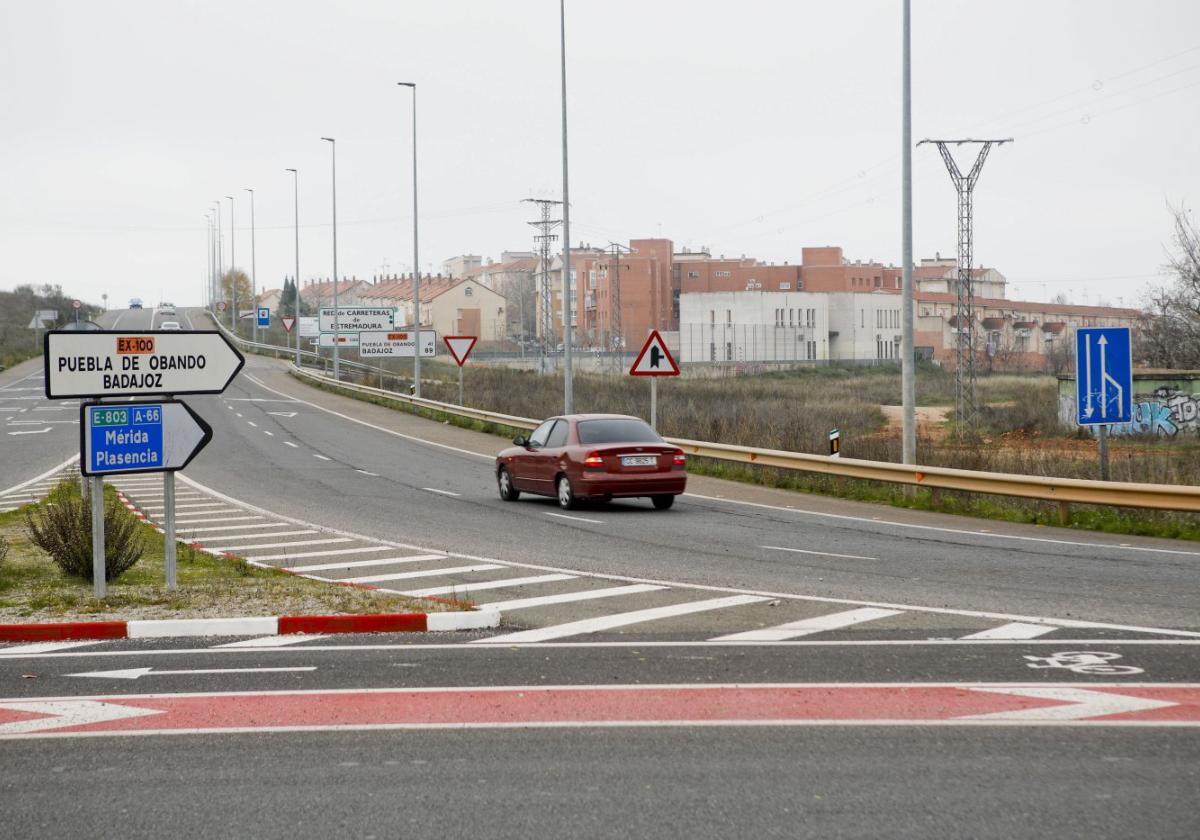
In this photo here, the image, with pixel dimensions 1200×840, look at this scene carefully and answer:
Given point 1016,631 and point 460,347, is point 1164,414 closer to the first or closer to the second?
point 460,347

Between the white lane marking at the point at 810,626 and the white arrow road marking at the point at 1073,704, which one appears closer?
the white arrow road marking at the point at 1073,704

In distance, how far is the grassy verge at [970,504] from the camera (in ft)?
59.2

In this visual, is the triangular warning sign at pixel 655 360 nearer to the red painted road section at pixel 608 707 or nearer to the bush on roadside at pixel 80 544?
the bush on roadside at pixel 80 544

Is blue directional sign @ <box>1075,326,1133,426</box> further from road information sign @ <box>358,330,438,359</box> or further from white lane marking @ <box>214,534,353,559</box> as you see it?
road information sign @ <box>358,330,438,359</box>

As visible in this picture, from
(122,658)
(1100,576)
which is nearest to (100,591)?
(122,658)

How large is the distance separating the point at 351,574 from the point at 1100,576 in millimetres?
7557

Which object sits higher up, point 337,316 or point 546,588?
point 337,316

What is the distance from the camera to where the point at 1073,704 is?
738 cm

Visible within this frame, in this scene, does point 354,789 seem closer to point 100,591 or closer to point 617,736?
point 617,736

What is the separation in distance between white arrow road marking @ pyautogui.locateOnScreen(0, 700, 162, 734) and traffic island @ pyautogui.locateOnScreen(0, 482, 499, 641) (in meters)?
2.43

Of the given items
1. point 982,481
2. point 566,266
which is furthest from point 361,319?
point 982,481

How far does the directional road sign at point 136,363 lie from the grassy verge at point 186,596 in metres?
1.76

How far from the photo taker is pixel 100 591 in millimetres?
11438

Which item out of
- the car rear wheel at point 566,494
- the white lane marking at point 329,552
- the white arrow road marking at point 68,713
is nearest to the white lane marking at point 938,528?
the car rear wheel at point 566,494
